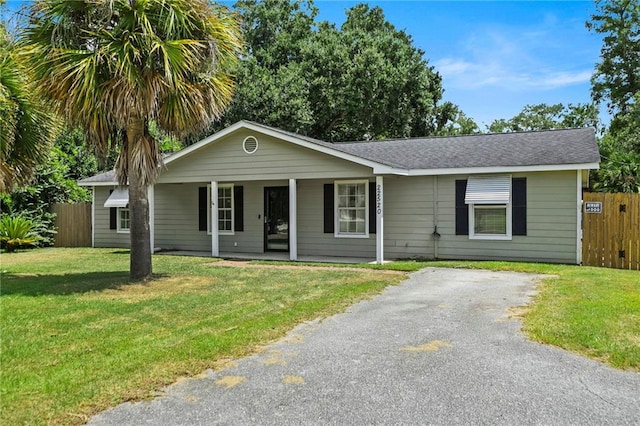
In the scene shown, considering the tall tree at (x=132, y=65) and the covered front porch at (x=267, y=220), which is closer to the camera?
the tall tree at (x=132, y=65)

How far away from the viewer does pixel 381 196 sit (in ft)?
40.3

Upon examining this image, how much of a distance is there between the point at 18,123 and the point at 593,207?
479 inches

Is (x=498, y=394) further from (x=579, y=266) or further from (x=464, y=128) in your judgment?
(x=464, y=128)

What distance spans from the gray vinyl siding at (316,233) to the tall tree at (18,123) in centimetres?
695

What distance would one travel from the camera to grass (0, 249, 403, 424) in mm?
3732

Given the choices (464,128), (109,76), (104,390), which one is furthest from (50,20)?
(464,128)

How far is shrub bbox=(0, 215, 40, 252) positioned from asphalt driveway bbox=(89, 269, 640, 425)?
47.3 ft

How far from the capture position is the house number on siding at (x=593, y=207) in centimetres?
1137

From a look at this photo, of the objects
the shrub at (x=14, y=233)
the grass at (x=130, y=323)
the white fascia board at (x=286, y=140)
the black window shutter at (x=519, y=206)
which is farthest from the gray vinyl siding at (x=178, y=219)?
the black window shutter at (x=519, y=206)

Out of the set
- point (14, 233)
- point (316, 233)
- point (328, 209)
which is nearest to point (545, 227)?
point (328, 209)

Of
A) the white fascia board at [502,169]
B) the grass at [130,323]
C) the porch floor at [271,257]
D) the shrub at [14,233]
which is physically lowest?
the grass at [130,323]

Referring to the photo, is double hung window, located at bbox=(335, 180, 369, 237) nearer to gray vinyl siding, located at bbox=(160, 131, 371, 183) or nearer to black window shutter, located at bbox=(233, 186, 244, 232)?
gray vinyl siding, located at bbox=(160, 131, 371, 183)

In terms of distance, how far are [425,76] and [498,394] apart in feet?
78.3

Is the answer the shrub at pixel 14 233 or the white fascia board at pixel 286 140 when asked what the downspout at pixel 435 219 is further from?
the shrub at pixel 14 233
